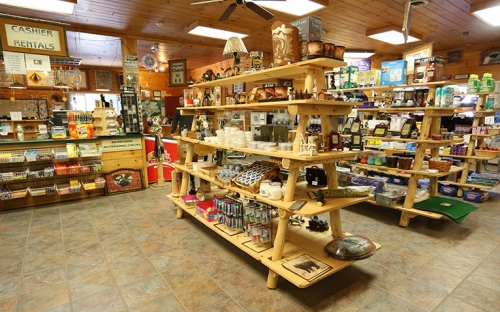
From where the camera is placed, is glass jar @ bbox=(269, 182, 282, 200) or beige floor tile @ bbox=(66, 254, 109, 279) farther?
beige floor tile @ bbox=(66, 254, 109, 279)

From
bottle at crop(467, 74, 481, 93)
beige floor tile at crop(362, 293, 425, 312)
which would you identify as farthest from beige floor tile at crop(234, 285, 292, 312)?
bottle at crop(467, 74, 481, 93)

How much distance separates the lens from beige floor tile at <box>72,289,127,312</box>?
2219 mm

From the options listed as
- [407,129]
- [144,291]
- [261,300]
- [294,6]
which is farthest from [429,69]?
[144,291]

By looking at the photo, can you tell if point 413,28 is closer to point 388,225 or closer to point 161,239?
point 388,225

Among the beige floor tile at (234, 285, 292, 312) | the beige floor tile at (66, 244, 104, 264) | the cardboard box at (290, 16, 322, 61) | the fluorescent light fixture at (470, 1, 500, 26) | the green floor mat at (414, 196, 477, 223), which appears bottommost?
the beige floor tile at (234, 285, 292, 312)

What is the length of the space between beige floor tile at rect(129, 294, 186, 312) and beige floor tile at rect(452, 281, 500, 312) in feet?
7.91

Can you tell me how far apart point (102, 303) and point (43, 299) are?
56cm

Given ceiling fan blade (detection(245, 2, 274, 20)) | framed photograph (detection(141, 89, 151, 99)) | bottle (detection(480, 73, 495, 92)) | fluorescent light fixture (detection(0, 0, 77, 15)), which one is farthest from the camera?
framed photograph (detection(141, 89, 151, 99))

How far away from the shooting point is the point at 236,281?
2580mm

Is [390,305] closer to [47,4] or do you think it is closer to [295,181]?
[295,181]

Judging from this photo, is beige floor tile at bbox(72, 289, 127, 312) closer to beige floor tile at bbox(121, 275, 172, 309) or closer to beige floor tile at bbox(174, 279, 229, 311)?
beige floor tile at bbox(121, 275, 172, 309)

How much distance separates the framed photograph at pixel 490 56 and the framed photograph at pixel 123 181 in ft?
30.5

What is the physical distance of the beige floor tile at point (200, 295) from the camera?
7.43ft

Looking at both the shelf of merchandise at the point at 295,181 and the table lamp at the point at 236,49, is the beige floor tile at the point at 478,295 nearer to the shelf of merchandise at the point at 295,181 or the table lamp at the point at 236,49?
the shelf of merchandise at the point at 295,181
